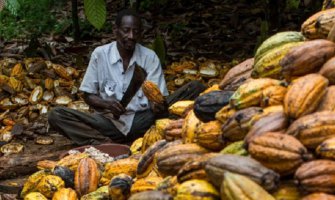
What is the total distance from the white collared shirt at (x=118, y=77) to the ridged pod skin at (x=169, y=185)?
269cm

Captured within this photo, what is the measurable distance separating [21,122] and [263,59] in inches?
149

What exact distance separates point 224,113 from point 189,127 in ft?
0.66

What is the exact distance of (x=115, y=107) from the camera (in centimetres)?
468

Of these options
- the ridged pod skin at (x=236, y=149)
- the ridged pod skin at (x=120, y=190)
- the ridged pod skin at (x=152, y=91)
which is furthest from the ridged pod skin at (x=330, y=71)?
the ridged pod skin at (x=152, y=91)

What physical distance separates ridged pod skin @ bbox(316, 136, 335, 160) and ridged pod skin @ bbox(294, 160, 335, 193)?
0.02 m

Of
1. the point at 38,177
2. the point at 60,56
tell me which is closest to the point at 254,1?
the point at 60,56

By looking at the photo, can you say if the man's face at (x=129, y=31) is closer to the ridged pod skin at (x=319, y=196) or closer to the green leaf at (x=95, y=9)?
the green leaf at (x=95, y=9)

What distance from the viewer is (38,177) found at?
2.92 m

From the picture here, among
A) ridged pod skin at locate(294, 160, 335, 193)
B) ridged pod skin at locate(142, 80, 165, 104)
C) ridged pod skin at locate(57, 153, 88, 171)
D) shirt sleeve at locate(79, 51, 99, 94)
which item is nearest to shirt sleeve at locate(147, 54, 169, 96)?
shirt sleeve at locate(79, 51, 99, 94)

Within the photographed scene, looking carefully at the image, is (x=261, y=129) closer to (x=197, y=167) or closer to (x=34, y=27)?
(x=197, y=167)

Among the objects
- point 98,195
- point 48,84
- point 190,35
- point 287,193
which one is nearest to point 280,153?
point 287,193

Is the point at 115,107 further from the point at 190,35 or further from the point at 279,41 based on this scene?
the point at 190,35

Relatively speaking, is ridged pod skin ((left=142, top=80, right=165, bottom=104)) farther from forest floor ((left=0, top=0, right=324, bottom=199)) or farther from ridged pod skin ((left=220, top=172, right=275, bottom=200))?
forest floor ((left=0, top=0, right=324, bottom=199))

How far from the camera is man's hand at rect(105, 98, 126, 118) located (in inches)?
185
